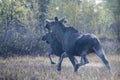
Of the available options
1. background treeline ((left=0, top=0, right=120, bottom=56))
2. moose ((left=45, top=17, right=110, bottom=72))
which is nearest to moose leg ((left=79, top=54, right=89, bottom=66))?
moose ((left=45, top=17, right=110, bottom=72))

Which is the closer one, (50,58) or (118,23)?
(50,58)

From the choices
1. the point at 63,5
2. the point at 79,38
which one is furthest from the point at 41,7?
the point at 79,38

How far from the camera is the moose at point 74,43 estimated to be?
1.67 meters

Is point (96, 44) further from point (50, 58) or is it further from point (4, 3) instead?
point (4, 3)

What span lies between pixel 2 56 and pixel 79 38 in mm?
409

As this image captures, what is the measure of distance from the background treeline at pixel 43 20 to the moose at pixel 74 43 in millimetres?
47

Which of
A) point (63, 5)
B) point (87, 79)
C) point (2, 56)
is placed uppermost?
point (63, 5)

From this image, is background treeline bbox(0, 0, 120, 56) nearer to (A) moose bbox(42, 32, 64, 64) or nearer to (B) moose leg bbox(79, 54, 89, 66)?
(A) moose bbox(42, 32, 64, 64)

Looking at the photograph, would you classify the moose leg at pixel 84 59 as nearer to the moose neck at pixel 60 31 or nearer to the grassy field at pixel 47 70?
the grassy field at pixel 47 70

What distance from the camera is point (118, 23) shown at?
→ 6.23 feet

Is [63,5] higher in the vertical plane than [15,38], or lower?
higher

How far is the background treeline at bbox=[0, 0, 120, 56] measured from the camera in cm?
158

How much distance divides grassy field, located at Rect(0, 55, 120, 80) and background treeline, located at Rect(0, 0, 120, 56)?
5 centimetres

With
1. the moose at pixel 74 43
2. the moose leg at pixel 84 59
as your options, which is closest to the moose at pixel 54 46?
the moose at pixel 74 43
